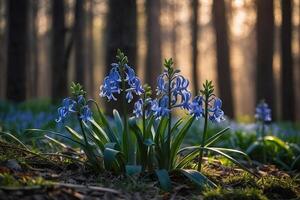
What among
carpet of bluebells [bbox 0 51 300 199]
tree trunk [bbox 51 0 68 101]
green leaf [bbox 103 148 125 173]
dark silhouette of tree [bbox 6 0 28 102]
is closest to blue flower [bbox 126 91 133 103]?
carpet of bluebells [bbox 0 51 300 199]

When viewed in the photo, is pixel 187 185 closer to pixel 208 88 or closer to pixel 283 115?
pixel 208 88

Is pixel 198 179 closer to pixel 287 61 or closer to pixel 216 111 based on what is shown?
pixel 216 111

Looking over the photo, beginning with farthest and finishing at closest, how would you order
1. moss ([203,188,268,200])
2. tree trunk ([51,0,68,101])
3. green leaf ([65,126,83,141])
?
tree trunk ([51,0,68,101]), green leaf ([65,126,83,141]), moss ([203,188,268,200])

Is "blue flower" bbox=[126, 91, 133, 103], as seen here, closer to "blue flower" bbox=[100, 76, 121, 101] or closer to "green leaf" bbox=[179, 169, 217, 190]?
"blue flower" bbox=[100, 76, 121, 101]

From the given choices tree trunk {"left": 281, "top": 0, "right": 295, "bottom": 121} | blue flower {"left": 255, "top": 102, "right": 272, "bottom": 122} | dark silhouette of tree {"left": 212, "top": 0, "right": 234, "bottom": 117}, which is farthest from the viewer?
dark silhouette of tree {"left": 212, "top": 0, "right": 234, "bottom": 117}

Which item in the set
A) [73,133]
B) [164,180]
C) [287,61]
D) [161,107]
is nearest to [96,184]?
[164,180]

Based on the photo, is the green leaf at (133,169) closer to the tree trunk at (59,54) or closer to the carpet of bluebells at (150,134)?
the carpet of bluebells at (150,134)
